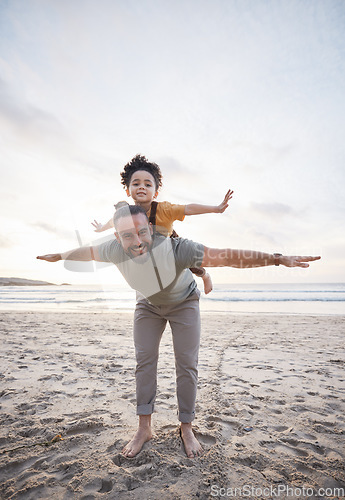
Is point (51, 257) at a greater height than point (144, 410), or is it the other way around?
point (51, 257)

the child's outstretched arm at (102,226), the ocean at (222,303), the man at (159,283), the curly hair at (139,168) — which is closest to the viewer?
the man at (159,283)

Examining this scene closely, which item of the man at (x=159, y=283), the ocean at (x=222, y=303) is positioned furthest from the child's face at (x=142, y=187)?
the ocean at (x=222, y=303)

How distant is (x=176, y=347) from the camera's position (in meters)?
2.52

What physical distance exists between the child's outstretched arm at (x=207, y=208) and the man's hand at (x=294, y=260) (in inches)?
50.9

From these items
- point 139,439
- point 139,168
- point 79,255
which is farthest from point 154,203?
point 139,439

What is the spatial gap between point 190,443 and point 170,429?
42cm

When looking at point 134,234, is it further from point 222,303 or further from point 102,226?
point 222,303

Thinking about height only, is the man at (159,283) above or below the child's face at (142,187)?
below

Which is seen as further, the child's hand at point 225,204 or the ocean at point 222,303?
the ocean at point 222,303

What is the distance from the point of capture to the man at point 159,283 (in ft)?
7.07

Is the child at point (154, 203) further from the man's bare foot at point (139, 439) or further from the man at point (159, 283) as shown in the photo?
the man's bare foot at point (139, 439)

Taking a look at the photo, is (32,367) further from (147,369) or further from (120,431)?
(147,369)

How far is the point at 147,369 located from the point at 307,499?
1466 millimetres

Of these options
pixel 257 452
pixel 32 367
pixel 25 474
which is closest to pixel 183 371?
pixel 257 452
